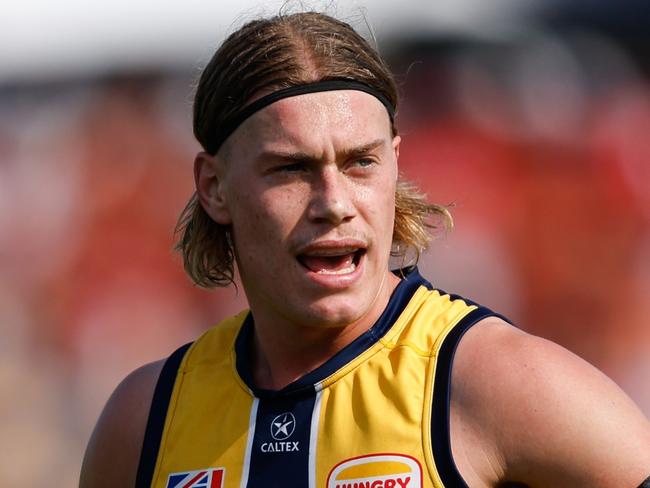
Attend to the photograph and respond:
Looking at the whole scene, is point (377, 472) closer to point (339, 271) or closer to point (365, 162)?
point (339, 271)

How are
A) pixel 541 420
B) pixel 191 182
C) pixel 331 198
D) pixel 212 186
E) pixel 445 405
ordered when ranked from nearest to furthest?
pixel 541 420 → pixel 445 405 → pixel 331 198 → pixel 212 186 → pixel 191 182

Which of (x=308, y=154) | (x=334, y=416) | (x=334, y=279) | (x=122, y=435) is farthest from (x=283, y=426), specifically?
(x=308, y=154)

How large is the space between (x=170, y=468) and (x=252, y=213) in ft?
2.22

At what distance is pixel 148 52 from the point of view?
6504mm

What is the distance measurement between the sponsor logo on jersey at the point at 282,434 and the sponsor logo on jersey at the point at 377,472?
0.48ft

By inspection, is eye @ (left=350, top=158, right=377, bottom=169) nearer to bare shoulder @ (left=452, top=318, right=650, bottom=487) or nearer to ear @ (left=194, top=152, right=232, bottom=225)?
ear @ (left=194, top=152, right=232, bottom=225)

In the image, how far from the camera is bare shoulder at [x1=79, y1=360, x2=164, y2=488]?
2.90m

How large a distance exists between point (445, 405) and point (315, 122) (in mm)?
742

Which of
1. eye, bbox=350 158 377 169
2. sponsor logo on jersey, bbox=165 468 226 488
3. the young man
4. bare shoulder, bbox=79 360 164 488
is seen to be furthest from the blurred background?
sponsor logo on jersey, bbox=165 468 226 488

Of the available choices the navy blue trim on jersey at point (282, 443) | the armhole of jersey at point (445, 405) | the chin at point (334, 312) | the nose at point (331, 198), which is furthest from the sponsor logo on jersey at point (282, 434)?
the nose at point (331, 198)

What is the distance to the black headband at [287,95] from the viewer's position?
8.62 feet

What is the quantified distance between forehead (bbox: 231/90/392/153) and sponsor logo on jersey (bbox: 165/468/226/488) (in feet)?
2.65

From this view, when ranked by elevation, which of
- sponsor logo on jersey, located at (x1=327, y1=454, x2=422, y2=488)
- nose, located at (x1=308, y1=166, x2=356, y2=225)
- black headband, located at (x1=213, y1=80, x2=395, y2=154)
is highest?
black headband, located at (x1=213, y1=80, x2=395, y2=154)

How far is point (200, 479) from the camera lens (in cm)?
263
